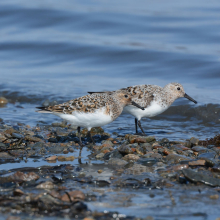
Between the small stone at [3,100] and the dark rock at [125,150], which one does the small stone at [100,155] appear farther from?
the small stone at [3,100]

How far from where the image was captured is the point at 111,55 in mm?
18406

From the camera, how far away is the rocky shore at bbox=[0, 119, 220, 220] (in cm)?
488

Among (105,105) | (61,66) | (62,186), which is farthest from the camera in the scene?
(61,66)

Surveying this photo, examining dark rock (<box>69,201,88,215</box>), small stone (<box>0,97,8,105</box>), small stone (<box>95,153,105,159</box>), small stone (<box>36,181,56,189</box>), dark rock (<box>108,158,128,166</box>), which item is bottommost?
dark rock (<box>69,201,88,215</box>)

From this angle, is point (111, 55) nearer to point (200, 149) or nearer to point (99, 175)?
point (200, 149)

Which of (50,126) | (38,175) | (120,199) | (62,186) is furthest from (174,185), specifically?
(50,126)

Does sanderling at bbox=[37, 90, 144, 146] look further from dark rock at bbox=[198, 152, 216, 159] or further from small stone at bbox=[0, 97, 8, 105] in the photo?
small stone at bbox=[0, 97, 8, 105]

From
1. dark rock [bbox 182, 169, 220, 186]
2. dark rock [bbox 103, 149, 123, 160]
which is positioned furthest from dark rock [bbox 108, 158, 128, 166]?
dark rock [bbox 182, 169, 220, 186]

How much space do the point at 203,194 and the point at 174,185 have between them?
0.51m

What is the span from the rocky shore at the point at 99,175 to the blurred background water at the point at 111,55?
235cm

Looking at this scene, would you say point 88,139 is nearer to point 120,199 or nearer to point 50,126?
point 50,126

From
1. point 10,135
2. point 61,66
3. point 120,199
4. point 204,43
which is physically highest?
point 204,43

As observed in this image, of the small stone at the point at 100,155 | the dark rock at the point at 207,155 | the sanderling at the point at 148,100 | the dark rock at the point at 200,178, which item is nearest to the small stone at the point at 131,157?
the small stone at the point at 100,155

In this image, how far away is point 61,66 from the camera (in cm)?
1778
